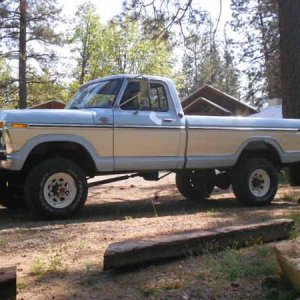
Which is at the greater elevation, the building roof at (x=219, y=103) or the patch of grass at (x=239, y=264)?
the building roof at (x=219, y=103)

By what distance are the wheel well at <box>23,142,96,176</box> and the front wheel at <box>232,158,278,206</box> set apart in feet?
9.17

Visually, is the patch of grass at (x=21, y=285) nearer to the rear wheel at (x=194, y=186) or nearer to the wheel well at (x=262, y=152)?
the wheel well at (x=262, y=152)

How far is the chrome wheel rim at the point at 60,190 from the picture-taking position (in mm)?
8252

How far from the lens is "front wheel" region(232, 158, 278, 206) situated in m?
10.1

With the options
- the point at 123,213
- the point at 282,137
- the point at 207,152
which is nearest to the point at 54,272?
the point at 123,213

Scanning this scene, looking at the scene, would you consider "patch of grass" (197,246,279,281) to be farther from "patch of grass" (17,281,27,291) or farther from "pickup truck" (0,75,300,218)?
"pickup truck" (0,75,300,218)

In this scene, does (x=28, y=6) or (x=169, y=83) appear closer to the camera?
(x=169, y=83)

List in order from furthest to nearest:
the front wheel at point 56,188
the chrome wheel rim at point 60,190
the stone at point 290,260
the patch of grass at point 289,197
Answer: the patch of grass at point 289,197
the chrome wheel rim at point 60,190
the front wheel at point 56,188
the stone at point 290,260

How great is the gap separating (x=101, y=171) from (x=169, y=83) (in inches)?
80.8

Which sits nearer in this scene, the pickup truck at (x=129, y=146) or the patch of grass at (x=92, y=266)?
the patch of grass at (x=92, y=266)

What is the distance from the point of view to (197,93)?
144ft

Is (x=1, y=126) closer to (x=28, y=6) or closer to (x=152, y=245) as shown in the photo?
(x=152, y=245)

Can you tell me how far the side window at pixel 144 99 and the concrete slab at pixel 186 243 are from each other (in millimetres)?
3701

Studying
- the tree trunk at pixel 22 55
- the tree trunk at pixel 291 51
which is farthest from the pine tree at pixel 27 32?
the tree trunk at pixel 291 51
